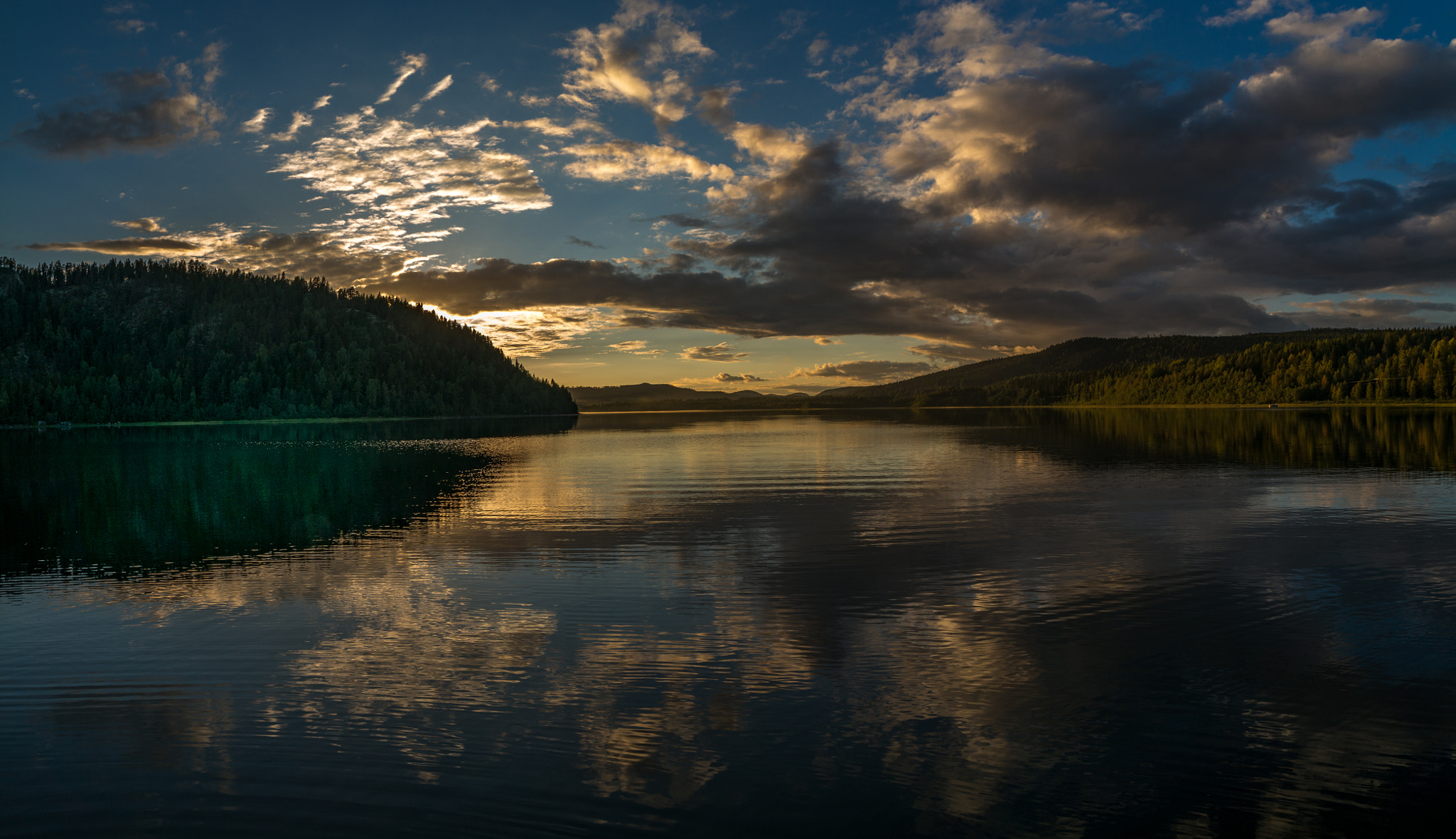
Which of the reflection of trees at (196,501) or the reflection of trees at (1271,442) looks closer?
the reflection of trees at (196,501)

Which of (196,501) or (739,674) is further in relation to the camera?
(196,501)

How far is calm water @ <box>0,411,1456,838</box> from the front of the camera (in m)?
10.6

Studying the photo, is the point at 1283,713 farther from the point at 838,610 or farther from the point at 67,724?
the point at 67,724

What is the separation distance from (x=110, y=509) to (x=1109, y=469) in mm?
66698

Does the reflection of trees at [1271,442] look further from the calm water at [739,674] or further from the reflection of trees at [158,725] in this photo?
the reflection of trees at [158,725]

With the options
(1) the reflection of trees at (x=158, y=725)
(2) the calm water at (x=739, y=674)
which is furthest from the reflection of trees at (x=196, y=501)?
(1) the reflection of trees at (x=158, y=725)

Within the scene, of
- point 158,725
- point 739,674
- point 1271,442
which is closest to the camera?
point 158,725

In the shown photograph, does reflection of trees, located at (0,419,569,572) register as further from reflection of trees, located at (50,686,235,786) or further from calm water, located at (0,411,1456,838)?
reflection of trees, located at (50,686,235,786)

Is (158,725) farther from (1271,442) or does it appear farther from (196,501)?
(1271,442)

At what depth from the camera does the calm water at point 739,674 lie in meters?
10.6

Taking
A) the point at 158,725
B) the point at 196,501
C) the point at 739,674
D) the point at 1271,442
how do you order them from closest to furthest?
the point at 158,725
the point at 739,674
the point at 196,501
the point at 1271,442

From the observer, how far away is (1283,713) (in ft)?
43.3

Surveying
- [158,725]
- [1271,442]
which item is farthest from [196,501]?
[1271,442]

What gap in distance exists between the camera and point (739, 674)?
15.5 meters
